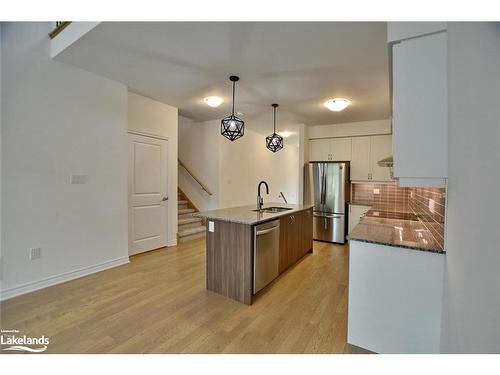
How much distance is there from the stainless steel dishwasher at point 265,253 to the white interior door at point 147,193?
8.09 ft

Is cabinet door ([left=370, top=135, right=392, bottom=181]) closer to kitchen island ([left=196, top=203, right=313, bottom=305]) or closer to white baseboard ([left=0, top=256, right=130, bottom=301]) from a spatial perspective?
kitchen island ([left=196, top=203, right=313, bottom=305])

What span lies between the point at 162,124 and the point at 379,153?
14.5 ft

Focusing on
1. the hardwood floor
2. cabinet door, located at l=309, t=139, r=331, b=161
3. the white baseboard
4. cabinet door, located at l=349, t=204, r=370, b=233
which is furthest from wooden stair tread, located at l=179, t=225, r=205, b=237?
cabinet door, located at l=349, t=204, r=370, b=233

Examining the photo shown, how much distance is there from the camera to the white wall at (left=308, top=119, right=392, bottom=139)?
4.91 meters

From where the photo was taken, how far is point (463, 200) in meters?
1.00

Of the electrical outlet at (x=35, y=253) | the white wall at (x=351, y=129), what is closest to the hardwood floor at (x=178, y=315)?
the electrical outlet at (x=35, y=253)

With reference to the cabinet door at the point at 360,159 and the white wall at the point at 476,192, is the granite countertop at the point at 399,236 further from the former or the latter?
the cabinet door at the point at 360,159

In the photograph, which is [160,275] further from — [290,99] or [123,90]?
[290,99]

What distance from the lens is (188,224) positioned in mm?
5336

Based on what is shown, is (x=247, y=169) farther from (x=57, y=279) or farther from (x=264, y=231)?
(x=57, y=279)

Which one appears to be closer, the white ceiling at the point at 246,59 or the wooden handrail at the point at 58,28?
the white ceiling at the point at 246,59

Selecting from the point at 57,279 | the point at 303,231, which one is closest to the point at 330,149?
the point at 303,231

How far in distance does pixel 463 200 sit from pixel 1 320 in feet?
11.6

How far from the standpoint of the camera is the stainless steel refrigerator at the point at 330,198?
15.7ft
